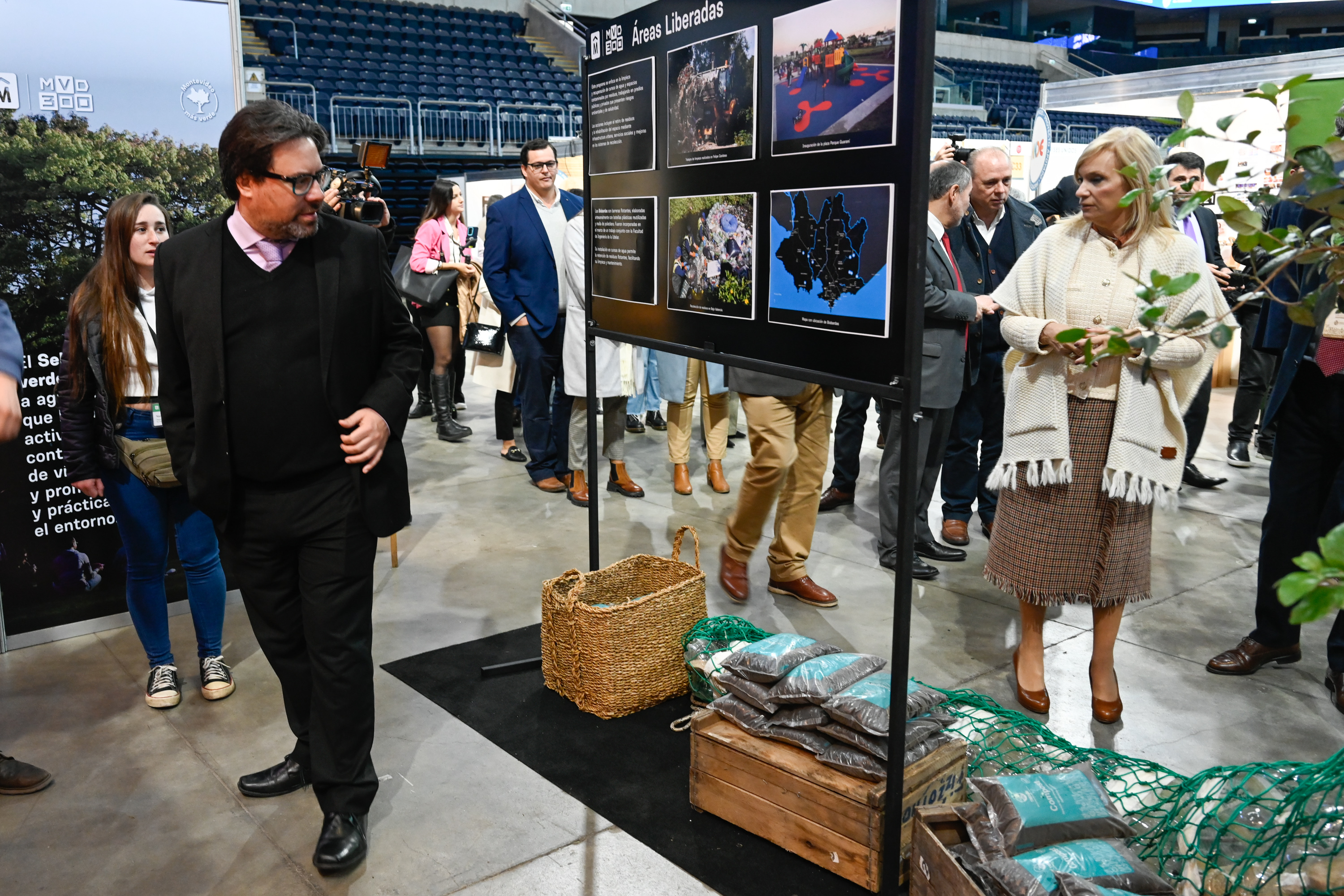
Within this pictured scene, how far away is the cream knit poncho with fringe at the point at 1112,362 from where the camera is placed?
8.98 feet

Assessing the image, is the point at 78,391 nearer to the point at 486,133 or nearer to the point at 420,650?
the point at 420,650

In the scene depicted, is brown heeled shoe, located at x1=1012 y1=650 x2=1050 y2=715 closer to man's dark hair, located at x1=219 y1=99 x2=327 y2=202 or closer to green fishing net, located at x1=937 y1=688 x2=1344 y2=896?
green fishing net, located at x1=937 y1=688 x2=1344 y2=896

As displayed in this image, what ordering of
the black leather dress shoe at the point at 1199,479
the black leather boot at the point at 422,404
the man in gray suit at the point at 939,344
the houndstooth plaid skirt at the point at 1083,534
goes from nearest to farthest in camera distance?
the houndstooth plaid skirt at the point at 1083,534 < the man in gray suit at the point at 939,344 < the black leather dress shoe at the point at 1199,479 < the black leather boot at the point at 422,404

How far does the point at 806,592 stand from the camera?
3998 mm

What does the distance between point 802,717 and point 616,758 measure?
2.09 feet

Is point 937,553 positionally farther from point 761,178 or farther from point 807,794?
point 761,178

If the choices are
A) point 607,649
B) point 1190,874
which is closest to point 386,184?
point 607,649

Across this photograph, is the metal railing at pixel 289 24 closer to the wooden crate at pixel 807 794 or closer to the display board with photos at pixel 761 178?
the display board with photos at pixel 761 178

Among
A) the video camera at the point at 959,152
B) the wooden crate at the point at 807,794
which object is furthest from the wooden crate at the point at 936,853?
the video camera at the point at 959,152

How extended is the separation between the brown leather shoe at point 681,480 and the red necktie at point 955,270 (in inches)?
71.1

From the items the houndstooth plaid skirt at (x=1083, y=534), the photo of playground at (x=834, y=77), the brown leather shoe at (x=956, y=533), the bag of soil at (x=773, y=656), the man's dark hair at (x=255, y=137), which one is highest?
the photo of playground at (x=834, y=77)

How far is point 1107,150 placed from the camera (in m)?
2.66

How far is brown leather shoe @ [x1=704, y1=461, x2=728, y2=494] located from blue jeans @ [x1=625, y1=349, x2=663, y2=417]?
3.78ft

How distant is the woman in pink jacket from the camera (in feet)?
19.5
